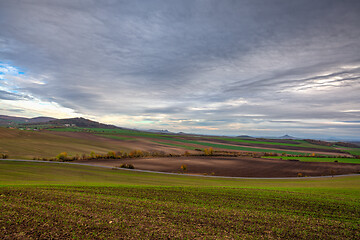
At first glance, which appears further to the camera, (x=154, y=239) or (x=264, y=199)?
(x=264, y=199)

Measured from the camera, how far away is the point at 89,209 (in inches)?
348

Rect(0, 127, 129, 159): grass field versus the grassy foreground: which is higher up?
the grassy foreground

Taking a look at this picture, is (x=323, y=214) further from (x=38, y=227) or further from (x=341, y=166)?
(x=341, y=166)

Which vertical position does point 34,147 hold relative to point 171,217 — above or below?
→ below

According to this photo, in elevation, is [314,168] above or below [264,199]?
below

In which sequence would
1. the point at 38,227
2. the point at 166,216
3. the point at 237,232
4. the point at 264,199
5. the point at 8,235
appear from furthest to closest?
the point at 264,199
the point at 166,216
the point at 237,232
the point at 38,227
the point at 8,235

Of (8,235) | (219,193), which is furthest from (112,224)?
(219,193)

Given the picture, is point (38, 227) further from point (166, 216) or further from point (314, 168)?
point (314, 168)

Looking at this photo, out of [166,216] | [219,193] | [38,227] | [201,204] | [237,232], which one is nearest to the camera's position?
[38,227]

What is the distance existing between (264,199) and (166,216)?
23.5 ft

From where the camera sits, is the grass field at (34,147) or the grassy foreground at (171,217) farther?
the grass field at (34,147)

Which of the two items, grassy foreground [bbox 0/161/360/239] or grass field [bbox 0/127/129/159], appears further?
grass field [bbox 0/127/129/159]

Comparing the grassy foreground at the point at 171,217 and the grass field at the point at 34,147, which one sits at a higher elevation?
the grassy foreground at the point at 171,217

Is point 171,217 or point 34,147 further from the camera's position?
point 34,147
